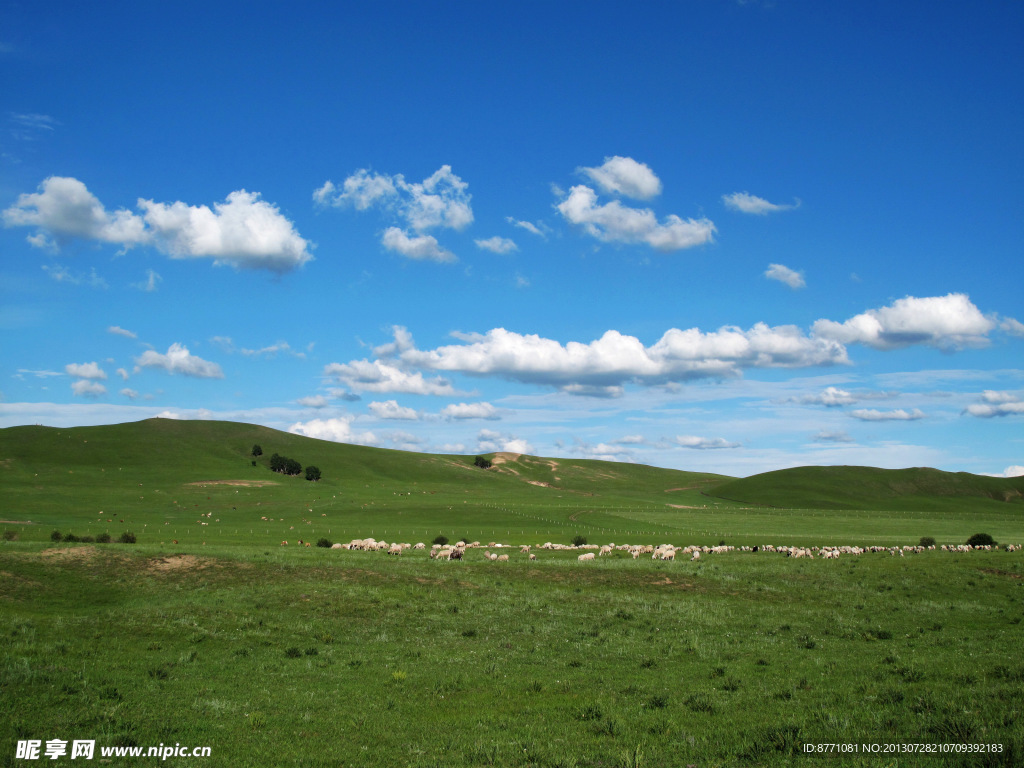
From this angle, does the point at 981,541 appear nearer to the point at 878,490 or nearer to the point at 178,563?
the point at 178,563

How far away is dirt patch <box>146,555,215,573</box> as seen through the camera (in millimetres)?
32438

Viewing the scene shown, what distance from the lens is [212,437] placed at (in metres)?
187

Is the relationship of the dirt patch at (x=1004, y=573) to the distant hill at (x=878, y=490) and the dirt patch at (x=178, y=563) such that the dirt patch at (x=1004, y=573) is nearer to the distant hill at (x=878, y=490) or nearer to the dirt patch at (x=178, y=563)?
the dirt patch at (x=178, y=563)

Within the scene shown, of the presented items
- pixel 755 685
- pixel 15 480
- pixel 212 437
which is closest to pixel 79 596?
pixel 755 685

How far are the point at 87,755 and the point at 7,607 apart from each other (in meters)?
17.2

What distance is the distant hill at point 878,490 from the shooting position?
162m

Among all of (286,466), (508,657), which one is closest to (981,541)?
(508,657)

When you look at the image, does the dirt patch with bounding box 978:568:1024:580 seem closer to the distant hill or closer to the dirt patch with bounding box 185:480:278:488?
the distant hill

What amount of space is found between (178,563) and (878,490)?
7486 inches

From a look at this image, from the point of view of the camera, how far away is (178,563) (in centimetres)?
3369

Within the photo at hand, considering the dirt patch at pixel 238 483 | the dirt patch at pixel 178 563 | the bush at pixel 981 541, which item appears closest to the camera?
the dirt patch at pixel 178 563

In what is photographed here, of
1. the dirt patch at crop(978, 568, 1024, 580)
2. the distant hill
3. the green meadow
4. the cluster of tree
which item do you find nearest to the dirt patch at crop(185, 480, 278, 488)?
the cluster of tree

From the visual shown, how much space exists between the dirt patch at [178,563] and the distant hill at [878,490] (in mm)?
148175

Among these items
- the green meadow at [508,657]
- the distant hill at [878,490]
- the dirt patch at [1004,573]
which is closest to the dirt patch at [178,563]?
the green meadow at [508,657]
